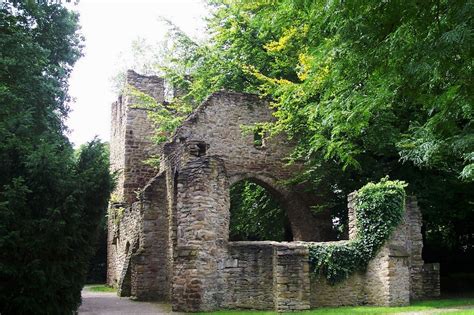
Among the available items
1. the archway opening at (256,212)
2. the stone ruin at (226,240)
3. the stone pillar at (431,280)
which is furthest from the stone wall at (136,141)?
the stone pillar at (431,280)

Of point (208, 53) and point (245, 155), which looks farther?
point (208, 53)

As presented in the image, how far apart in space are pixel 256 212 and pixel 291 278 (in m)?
9.72

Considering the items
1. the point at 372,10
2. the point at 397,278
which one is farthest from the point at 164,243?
the point at 372,10

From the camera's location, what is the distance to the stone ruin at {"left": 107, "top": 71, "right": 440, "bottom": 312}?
13188mm

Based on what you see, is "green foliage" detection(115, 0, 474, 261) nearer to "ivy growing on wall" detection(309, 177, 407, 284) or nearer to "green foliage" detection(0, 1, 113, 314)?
"ivy growing on wall" detection(309, 177, 407, 284)

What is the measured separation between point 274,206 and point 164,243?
5.68m

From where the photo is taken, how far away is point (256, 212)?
22344mm

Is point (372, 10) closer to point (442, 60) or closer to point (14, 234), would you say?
point (442, 60)

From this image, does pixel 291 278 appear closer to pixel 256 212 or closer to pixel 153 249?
pixel 153 249

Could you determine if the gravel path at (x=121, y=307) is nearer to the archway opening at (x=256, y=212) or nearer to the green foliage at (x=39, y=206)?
the green foliage at (x=39, y=206)

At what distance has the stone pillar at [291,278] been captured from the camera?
12500 mm

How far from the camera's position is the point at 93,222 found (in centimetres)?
1084

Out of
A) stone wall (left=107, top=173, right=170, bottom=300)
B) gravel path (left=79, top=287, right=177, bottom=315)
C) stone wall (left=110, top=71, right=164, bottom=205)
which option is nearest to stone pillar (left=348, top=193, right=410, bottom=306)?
gravel path (left=79, top=287, right=177, bottom=315)

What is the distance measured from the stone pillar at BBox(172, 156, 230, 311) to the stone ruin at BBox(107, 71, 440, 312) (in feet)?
0.08
